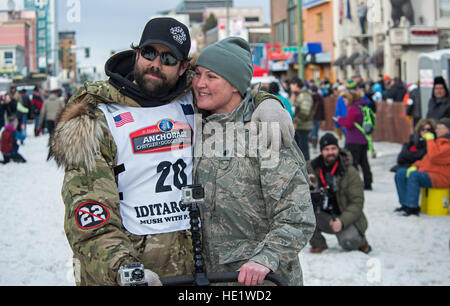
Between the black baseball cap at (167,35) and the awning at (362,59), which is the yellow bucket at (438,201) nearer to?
the black baseball cap at (167,35)

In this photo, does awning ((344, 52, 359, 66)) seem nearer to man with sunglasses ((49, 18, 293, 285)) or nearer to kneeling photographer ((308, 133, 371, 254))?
kneeling photographer ((308, 133, 371, 254))

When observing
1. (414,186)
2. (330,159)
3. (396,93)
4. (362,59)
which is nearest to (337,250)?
(330,159)

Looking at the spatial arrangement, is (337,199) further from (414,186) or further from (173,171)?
(173,171)

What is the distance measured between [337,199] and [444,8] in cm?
2237

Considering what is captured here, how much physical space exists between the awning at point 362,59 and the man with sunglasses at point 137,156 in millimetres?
32171

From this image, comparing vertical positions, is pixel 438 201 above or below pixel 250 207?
below

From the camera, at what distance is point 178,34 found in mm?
2852

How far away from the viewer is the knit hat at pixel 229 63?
113 inches

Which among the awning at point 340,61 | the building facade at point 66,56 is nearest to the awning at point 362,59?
the awning at point 340,61

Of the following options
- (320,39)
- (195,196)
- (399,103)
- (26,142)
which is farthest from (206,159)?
(320,39)

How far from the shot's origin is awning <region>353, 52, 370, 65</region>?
34138 mm

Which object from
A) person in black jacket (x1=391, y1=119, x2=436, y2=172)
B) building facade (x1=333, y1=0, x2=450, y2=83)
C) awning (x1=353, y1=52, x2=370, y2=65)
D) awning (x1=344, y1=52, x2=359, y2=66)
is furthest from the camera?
awning (x1=344, y1=52, x2=359, y2=66)

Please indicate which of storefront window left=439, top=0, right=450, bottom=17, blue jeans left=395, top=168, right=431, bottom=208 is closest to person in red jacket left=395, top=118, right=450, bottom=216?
blue jeans left=395, top=168, right=431, bottom=208

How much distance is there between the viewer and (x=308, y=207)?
268 centimetres
